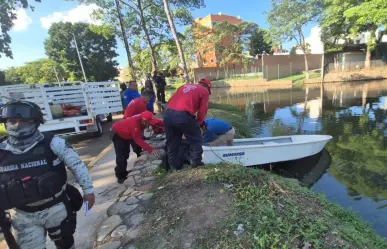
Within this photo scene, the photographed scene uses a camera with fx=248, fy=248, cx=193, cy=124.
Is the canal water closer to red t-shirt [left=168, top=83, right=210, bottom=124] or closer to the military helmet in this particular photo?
red t-shirt [left=168, top=83, right=210, bottom=124]

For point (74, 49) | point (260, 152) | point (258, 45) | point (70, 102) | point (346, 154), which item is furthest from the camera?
point (258, 45)

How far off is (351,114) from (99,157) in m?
11.2

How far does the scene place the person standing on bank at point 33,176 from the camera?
1848 millimetres

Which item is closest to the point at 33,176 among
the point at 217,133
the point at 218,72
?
the point at 217,133

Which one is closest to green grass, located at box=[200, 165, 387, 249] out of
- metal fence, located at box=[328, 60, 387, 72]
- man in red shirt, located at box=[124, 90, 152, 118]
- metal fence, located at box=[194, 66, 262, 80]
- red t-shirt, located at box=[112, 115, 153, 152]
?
red t-shirt, located at box=[112, 115, 153, 152]

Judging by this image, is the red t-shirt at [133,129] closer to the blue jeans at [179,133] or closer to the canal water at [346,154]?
the blue jeans at [179,133]

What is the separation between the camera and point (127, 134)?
13.8 ft

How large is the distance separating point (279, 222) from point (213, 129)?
11.1 feet

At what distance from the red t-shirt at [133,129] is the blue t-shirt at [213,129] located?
6.06 ft

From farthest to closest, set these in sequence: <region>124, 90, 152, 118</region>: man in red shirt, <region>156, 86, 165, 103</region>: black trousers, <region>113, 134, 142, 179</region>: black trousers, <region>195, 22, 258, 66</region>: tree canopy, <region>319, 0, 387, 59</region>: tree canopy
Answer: <region>195, 22, 258, 66</region>: tree canopy < <region>319, 0, 387, 59</region>: tree canopy < <region>156, 86, 165, 103</region>: black trousers < <region>124, 90, 152, 118</region>: man in red shirt < <region>113, 134, 142, 179</region>: black trousers

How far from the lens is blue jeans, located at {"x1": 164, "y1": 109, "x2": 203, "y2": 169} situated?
12.5 feet

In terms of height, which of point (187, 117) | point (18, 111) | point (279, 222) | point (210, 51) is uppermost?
point (210, 51)

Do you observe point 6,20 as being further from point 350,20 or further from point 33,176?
point 350,20

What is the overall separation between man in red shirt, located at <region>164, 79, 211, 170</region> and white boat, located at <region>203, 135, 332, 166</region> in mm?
994
